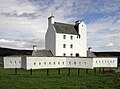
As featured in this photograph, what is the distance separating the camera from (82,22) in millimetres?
54781

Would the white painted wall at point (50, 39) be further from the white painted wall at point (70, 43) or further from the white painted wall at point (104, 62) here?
the white painted wall at point (104, 62)

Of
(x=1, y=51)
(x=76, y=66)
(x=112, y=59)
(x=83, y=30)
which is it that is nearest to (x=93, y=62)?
(x=76, y=66)

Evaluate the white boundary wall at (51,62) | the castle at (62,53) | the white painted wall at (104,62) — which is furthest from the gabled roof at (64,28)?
the white painted wall at (104,62)

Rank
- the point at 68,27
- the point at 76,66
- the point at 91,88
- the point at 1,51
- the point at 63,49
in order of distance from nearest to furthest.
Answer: the point at 91,88 → the point at 76,66 → the point at 63,49 → the point at 68,27 → the point at 1,51

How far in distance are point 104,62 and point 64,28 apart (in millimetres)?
14319

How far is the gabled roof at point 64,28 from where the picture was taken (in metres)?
50.3

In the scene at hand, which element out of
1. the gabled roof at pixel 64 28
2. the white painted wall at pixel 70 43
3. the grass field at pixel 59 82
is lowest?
the grass field at pixel 59 82

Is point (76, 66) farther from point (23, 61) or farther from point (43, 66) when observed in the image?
point (23, 61)

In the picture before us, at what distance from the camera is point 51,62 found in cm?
4400

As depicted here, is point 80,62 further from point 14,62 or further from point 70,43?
point 14,62

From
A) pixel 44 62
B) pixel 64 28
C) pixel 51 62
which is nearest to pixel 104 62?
pixel 64 28

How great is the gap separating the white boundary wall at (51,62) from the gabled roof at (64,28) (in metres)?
8.05

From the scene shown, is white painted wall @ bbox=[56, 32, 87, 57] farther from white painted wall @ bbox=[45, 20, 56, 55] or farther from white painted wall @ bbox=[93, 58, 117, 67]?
white painted wall @ bbox=[93, 58, 117, 67]

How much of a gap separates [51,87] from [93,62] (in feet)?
106
